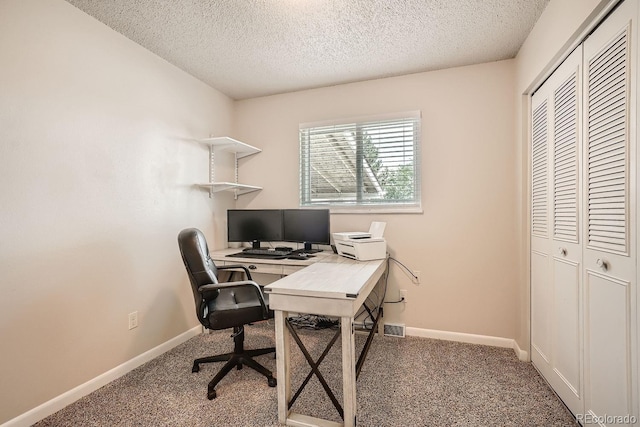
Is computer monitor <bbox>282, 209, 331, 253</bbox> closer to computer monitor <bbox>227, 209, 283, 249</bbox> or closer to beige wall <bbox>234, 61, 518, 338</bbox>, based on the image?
computer monitor <bbox>227, 209, 283, 249</bbox>

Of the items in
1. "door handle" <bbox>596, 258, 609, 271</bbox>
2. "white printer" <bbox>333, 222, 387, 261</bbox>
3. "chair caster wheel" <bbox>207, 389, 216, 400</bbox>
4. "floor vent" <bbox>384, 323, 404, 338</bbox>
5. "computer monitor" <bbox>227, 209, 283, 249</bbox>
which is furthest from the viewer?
"computer monitor" <bbox>227, 209, 283, 249</bbox>

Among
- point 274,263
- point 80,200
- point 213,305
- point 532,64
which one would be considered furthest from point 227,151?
point 532,64

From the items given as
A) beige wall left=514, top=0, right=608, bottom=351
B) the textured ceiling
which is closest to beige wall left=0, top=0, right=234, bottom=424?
the textured ceiling

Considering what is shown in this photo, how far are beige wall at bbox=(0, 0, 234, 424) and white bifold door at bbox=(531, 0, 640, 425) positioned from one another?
293cm

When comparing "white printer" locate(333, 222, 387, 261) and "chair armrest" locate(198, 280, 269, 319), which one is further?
"white printer" locate(333, 222, 387, 261)

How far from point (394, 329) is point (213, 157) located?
2563mm

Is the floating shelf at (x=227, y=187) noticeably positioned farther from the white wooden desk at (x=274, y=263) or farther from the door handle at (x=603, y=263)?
the door handle at (x=603, y=263)

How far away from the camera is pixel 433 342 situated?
2.66 meters

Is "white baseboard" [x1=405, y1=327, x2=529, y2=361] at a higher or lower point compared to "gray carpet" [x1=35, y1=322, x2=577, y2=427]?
higher

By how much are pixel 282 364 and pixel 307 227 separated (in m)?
1.47

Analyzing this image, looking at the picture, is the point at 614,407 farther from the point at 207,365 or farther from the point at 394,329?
the point at 207,365

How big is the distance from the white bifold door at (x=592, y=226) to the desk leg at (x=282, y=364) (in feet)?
5.02

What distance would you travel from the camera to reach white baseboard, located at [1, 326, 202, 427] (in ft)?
5.36

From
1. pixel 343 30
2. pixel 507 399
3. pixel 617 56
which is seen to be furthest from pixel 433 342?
pixel 343 30
